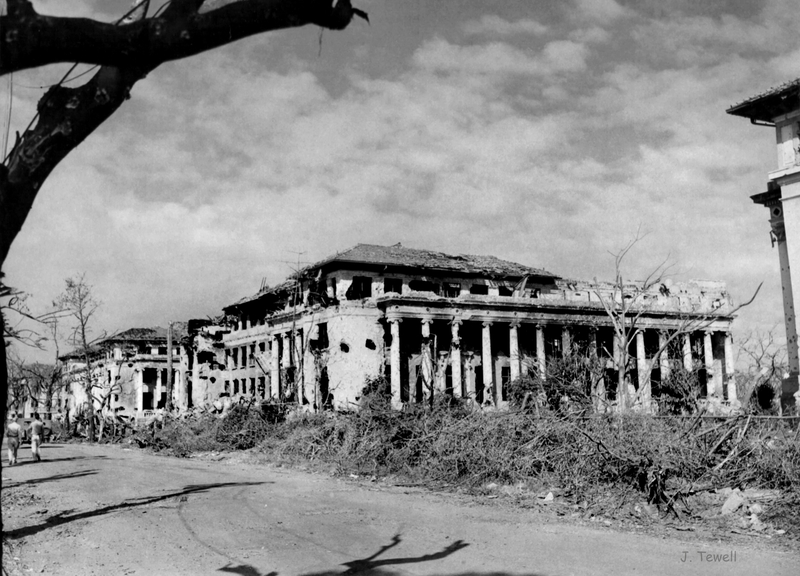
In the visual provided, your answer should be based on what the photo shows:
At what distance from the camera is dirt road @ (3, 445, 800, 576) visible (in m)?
8.48

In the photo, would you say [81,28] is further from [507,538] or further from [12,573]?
[507,538]

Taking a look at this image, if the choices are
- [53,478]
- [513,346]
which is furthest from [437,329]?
[53,478]

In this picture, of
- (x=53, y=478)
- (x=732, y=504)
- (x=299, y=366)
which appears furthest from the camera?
(x=299, y=366)

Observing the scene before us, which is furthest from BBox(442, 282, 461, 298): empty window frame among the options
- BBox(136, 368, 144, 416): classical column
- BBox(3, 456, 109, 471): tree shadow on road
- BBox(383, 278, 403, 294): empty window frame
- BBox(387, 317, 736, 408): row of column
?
BBox(136, 368, 144, 416): classical column

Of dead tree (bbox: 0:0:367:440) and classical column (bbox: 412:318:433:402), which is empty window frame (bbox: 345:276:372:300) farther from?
dead tree (bbox: 0:0:367:440)

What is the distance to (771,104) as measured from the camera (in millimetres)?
25047

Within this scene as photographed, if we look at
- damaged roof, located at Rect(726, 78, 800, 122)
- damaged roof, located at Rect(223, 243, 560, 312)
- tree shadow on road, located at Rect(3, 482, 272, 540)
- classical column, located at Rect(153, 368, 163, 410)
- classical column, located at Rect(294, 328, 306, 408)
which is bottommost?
classical column, located at Rect(153, 368, 163, 410)

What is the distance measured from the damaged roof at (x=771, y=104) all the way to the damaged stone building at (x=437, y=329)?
521 inches

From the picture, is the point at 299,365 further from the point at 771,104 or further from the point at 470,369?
the point at 771,104

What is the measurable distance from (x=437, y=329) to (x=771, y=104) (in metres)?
22.9

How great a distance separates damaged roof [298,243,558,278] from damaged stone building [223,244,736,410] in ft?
0.33

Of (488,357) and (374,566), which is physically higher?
(488,357)

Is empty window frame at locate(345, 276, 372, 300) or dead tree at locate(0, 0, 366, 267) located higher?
empty window frame at locate(345, 276, 372, 300)

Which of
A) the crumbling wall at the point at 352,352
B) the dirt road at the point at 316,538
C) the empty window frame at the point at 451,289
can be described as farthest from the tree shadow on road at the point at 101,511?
the empty window frame at the point at 451,289
